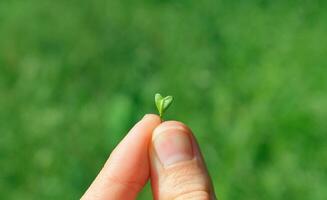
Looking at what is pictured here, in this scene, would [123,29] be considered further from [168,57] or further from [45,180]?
[45,180]

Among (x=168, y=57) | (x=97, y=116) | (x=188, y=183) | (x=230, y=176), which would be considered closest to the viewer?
(x=188, y=183)

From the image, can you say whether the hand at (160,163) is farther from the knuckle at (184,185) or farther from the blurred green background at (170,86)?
the blurred green background at (170,86)

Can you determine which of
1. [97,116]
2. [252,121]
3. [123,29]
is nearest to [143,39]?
[123,29]

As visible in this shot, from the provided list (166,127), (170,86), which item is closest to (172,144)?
(166,127)

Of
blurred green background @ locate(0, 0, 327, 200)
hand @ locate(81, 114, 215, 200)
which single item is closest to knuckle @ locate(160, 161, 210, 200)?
hand @ locate(81, 114, 215, 200)

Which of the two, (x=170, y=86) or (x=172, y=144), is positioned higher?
(x=172, y=144)

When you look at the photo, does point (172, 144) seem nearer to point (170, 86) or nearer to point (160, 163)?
point (160, 163)

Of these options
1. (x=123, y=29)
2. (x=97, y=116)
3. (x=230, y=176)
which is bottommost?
(x=230, y=176)
